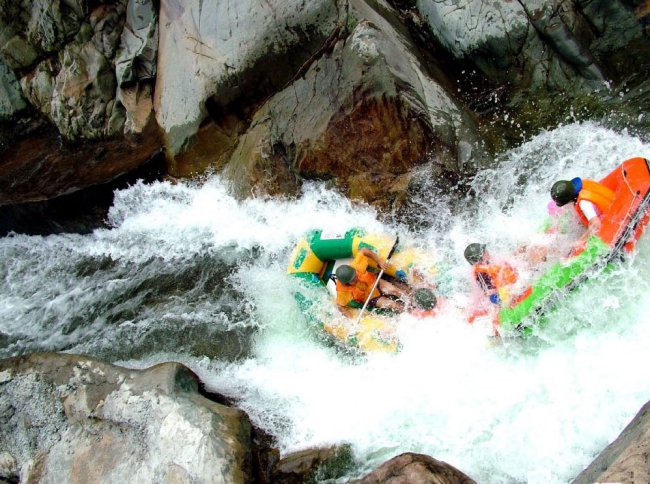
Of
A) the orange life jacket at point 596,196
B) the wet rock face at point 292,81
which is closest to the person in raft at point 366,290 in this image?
the wet rock face at point 292,81

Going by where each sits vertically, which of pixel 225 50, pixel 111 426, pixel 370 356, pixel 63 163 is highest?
pixel 225 50

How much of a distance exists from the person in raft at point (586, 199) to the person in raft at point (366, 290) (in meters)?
1.79

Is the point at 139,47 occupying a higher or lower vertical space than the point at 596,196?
lower

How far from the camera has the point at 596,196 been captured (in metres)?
5.02

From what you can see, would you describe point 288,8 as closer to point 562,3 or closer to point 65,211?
point 562,3

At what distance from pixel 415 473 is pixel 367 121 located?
401cm

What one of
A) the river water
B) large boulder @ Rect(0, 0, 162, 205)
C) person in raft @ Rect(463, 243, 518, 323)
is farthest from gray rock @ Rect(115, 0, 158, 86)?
person in raft @ Rect(463, 243, 518, 323)

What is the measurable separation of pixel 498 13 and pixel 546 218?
281cm

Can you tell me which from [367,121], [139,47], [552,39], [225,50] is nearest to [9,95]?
[139,47]

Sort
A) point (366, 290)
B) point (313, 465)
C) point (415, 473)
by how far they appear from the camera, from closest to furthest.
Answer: point (415, 473) < point (313, 465) < point (366, 290)

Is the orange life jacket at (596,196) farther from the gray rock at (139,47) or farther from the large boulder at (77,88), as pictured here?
the gray rock at (139,47)

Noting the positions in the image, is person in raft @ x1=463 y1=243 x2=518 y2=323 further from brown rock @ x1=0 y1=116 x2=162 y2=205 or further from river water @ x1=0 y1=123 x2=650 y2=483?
brown rock @ x1=0 y1=116 x2=162 y2=205

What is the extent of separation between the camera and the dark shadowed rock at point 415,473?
3.78 metres

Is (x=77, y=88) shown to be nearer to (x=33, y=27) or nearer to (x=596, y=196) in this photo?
(x=33, y=27)
